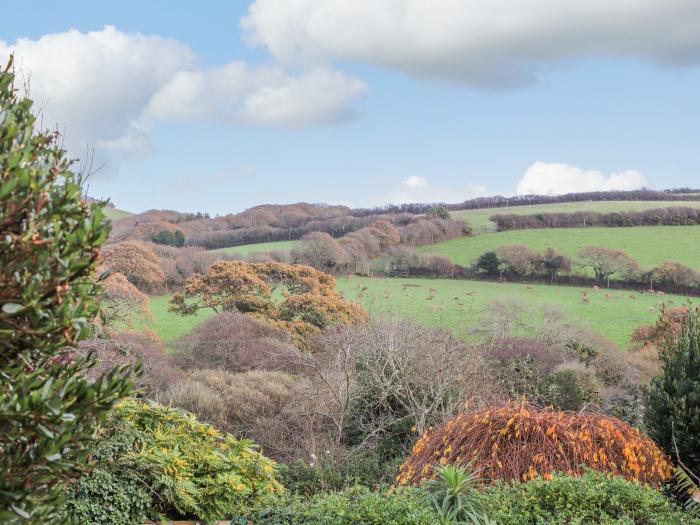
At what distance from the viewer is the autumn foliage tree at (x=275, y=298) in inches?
984

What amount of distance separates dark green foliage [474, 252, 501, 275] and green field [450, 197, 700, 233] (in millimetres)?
10268

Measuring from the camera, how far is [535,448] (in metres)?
7.23

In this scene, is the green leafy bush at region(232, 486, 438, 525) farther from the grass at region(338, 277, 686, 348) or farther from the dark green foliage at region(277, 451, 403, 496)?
the grass at region(338, 277, 686, 348)

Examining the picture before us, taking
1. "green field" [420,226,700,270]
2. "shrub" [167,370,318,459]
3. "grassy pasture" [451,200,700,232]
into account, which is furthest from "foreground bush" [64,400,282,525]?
"grassy pasture" [451,200,700,232]

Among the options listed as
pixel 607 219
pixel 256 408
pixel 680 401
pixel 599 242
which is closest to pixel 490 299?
pixel 599 242

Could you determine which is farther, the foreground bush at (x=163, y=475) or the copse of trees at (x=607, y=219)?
the copse of trees at (x=607, y=219)

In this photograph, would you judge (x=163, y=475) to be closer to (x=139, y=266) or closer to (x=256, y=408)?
(x=256, y=408)

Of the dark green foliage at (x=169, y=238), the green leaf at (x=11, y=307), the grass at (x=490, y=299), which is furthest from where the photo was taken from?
the dark green foliage at (x=169, y=238)

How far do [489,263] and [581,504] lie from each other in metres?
38.3

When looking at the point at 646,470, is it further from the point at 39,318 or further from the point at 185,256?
the point at 185,256

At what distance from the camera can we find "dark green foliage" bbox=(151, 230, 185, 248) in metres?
43.7

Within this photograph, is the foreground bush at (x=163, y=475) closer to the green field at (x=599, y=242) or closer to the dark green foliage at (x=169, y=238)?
the dark green foliage at (x=169, y=238)

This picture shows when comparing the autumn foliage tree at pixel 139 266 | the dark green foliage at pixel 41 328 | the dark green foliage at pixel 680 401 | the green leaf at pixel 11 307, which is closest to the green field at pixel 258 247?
the autumn foliage tree at pixel 139 266

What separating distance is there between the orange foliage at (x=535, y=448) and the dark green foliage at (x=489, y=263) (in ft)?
117
